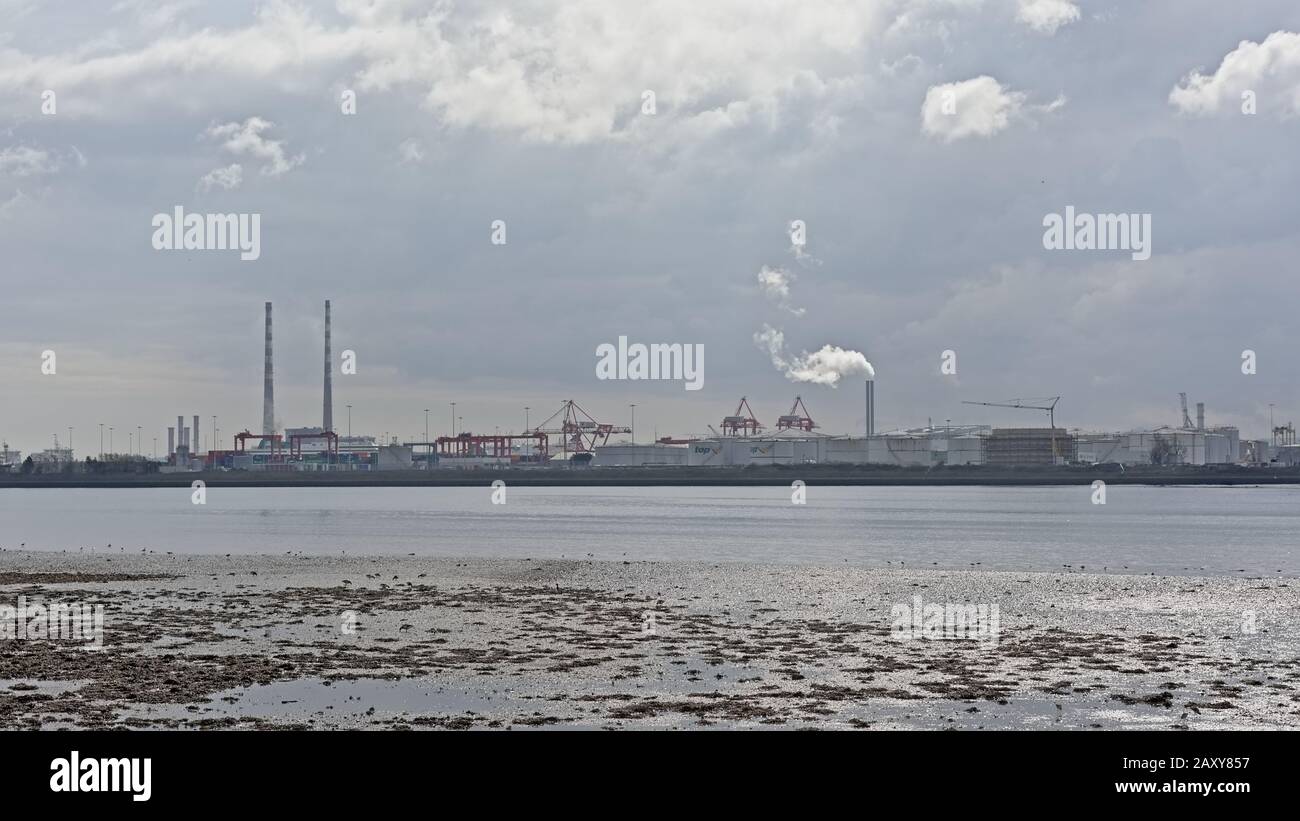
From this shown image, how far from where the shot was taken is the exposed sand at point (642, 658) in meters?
16.0

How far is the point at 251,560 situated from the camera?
44.7 m

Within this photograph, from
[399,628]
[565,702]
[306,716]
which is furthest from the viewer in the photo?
[399,628]

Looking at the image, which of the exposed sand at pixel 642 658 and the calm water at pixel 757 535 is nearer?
the exposed sand at pixel 642 658

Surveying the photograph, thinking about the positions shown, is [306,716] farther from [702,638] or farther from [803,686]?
[702,638]

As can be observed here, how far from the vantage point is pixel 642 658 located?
814 inches

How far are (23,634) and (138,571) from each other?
58.1 ft

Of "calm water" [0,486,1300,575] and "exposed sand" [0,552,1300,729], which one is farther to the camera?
"calm water" [0,486,1300,575]

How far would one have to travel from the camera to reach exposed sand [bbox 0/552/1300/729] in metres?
16.0

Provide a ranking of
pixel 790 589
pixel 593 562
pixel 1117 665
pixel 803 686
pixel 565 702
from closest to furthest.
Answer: pixel 565 702
pixel 803 686
pixel 1117 665
pixel 790 589
pixel 593 562

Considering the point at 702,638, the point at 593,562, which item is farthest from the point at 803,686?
the point at 593,562

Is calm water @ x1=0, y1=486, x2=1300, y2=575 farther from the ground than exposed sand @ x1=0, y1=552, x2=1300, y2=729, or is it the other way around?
exposed sand @ x1=0, y1=552, x2=1300, y2=729

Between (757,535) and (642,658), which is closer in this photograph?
(642,658)

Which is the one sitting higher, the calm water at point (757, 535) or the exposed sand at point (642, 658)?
the exposed sand at point (642, 658)
